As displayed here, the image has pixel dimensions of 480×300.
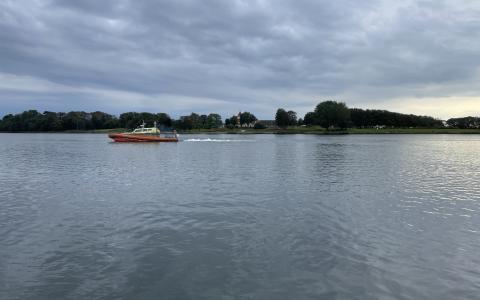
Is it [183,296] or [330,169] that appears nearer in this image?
[183,296]

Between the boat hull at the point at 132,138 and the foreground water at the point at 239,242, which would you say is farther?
the boat hull at the point at 132,138

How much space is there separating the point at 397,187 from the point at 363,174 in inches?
351

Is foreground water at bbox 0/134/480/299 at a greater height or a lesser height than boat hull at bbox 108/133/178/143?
lesser

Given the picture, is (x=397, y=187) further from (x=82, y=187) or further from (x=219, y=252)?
(x=82, y=187)

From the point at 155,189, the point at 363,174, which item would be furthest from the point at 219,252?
the point at 363,174

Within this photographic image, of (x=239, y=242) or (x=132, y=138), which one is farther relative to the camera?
(x=132, y=138)

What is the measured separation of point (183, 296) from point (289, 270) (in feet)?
12.9

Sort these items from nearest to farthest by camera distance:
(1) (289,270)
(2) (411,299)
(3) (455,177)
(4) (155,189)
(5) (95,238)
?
(2) (411,299) < (1) (289,270) < (5) (95,238) < (4) (155,189) < (3) (455,177)

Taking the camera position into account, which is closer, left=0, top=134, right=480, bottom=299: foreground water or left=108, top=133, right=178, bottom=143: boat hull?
left=0, top=134, right=480, bottom=299: foreground water

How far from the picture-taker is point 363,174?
41.9m

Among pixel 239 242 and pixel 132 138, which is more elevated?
pixel 132 138

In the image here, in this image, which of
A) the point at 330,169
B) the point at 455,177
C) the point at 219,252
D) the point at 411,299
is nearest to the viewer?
the point at 411,299

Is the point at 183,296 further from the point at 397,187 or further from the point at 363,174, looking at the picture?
the point at 363,174

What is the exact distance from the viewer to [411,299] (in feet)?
37.6
